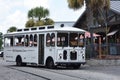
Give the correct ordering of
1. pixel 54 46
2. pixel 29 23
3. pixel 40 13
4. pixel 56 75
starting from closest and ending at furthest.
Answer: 1. pixel 56 75
2. pixel 54 46
3. pixel 29 23
4. pixel 40 13

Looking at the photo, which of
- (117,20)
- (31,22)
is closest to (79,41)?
(117,20)

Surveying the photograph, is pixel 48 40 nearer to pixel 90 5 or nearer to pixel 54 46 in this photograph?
pixel 54 46

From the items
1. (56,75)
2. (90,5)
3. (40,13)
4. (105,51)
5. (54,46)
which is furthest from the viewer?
(40,13)

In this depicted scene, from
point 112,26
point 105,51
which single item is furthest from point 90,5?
point 112,26

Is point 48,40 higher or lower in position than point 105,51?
higher

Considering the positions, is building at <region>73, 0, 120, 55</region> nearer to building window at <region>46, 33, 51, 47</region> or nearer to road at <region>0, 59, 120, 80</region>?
building window at <region>46, 33, 51, 47</region>

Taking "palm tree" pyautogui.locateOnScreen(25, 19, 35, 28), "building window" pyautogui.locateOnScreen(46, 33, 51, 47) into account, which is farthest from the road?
"palm tree" pyautogui.locateOnScreen(25, 19, 35, 28)

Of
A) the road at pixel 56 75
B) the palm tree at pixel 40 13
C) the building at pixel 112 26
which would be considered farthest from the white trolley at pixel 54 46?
the palm tree at pixel 40 13

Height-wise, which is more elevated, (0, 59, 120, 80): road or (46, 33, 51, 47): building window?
(46, 33, 51, 47): building window

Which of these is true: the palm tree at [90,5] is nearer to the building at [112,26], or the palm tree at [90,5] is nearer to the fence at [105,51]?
the building at [112,26]

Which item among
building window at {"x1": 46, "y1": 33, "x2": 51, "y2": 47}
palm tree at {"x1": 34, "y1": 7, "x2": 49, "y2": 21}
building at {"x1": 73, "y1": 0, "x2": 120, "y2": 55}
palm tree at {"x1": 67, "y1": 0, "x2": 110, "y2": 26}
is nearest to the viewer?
building window at {"x1": 46, "y1": 33, "x2": 51, "y2": 47}

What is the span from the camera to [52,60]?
29.2m

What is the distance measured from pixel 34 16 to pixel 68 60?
36258 millimetres

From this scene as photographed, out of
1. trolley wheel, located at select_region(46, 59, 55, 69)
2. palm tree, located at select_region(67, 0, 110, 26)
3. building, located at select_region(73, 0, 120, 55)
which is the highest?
palm tree, located at select_region(67, 0, 110, 26)
